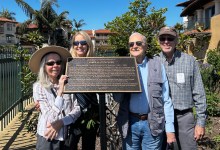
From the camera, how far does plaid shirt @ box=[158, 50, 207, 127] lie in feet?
11.0

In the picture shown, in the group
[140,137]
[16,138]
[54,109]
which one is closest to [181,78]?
[140,137]

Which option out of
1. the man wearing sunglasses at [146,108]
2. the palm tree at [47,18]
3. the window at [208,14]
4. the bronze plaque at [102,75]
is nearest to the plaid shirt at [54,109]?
the bronze plaque at [102,75]

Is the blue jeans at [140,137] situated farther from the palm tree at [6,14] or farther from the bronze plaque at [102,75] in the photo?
the palm tree at [6,14]

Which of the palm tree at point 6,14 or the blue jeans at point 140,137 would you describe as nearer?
the blue jeans at point 140,137

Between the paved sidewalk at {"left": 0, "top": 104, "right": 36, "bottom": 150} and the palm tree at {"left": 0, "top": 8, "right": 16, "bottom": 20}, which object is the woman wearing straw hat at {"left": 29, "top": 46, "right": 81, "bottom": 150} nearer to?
the paved sidewalk at {"left": 0, "top": 104, "right": 36, "bottom": 150}

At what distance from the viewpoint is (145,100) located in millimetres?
3182

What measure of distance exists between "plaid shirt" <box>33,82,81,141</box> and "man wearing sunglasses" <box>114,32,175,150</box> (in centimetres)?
50

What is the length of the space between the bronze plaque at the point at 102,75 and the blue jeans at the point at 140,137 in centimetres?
36

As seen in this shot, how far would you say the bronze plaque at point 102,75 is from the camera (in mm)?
3193

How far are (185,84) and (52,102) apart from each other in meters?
1.39

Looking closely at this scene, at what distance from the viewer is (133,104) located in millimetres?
3193

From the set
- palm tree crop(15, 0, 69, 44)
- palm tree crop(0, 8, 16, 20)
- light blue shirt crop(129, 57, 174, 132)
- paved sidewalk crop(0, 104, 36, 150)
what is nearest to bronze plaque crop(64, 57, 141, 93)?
light blue shirt crop(129, 57, 174, 132)

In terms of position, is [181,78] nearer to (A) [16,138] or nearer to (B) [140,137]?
(B) [140,137]

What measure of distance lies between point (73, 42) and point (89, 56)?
0.78ft
